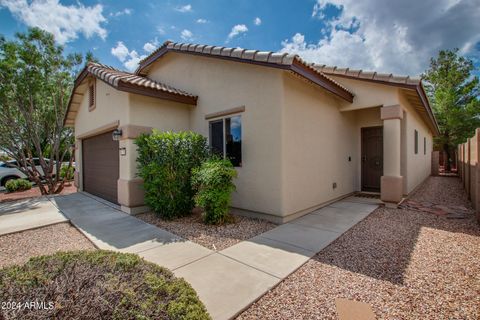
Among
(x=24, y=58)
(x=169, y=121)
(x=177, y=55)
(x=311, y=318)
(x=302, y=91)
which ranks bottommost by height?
(x=311, y=318)

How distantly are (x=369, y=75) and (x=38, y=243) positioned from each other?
974 cm

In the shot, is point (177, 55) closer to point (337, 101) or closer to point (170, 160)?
point (170, 160)

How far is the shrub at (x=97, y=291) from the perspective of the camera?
1.62 m

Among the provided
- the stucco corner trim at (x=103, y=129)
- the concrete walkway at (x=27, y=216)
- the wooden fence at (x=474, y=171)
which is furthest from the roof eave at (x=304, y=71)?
the concrete walkway at (x=27, y=216)

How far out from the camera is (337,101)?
811cm

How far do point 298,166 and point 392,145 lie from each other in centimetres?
327

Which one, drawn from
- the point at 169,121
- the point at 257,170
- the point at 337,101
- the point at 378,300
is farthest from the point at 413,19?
the point at 378,300

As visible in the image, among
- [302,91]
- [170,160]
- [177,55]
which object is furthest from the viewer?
[177,55]

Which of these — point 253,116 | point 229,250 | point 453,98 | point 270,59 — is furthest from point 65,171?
point 453,98

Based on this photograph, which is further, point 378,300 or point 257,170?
point 257,170

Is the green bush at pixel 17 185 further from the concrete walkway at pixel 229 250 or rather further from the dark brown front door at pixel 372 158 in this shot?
the dark brown front door at pixel 372 158

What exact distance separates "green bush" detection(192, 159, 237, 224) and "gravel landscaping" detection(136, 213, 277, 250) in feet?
1.04

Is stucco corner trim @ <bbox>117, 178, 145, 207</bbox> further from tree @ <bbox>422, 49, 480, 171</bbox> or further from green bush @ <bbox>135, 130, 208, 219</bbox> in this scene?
tree @ <bbox>422, 49, 480, 171</bbox>

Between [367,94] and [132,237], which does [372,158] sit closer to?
[367,94]
